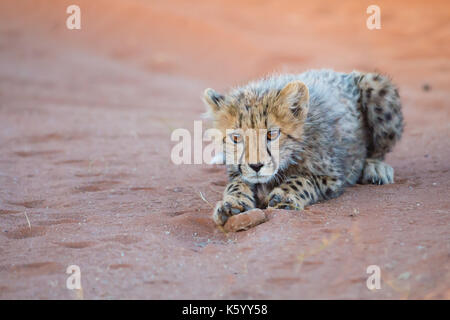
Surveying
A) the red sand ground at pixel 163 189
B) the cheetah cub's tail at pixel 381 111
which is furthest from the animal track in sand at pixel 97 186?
the cheetah cub's tail at pixel 381 111

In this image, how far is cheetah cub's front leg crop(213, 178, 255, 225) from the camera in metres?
4.92

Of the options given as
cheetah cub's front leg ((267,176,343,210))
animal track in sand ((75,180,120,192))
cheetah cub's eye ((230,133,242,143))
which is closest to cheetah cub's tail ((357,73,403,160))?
cheetah cub's front leg ((267,176,343,210))

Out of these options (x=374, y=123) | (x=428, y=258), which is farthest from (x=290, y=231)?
(x=374, y=123)

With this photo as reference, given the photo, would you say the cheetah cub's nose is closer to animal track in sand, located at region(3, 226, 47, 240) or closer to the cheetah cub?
the cheetah cub

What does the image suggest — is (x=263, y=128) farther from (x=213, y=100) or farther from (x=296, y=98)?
(x=213, y=100)

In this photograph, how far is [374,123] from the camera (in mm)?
6871

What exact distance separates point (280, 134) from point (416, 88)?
9879mm

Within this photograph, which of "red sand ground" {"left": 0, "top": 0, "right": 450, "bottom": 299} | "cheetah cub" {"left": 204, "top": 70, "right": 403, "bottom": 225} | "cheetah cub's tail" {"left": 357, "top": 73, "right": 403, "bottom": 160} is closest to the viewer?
"red sand ground" {"left": 0, "top": 0, "right": 450, "bottom": 299}

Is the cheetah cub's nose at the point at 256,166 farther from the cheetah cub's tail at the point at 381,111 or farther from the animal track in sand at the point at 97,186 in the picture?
the cheetah cub's tail at the point at 381,111

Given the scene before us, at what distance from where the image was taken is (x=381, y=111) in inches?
269

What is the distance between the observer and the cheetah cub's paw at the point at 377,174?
633 cm

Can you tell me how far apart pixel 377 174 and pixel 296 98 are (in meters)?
1.55
